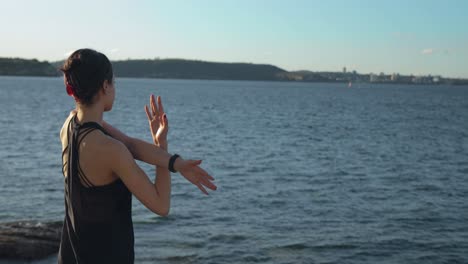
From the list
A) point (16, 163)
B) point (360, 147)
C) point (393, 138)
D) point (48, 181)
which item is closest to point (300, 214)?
point (48, 181)

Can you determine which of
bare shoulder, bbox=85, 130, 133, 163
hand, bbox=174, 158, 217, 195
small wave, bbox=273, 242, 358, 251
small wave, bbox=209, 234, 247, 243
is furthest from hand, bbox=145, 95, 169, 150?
small wave, bbox=209, 234, 247, 243

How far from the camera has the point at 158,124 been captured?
10.1ft

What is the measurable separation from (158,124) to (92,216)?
60 centimetres

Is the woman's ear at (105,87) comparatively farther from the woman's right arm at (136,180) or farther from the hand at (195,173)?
the hand at (195,173)

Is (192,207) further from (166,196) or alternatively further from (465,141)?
(465,141)

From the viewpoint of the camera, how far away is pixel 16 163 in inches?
943

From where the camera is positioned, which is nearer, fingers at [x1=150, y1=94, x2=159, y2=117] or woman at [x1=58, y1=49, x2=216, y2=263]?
woman at [x1=58, y1=49, x2=216, y2=263]

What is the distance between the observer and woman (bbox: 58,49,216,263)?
267cm

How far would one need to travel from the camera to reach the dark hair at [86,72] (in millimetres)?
2676

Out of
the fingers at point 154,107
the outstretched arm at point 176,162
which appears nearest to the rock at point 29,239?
the fingers at point 154,107

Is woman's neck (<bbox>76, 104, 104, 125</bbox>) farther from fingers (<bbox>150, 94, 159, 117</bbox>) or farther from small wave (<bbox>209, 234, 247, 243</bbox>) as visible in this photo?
small wave (<bbox>209, 234, 247, 243</bbox>)

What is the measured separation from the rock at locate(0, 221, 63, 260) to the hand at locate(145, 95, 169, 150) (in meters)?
7.65

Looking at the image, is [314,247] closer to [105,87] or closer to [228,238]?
[228,238]

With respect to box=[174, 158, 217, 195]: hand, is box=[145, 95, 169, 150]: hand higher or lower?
Result: higher
